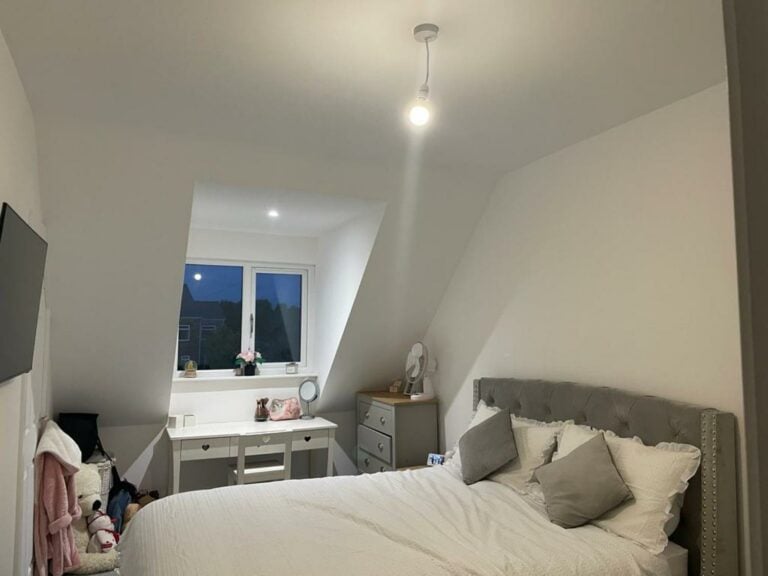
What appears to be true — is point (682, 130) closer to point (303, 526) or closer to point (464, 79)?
point (464, 79)

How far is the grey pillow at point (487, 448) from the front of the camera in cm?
298

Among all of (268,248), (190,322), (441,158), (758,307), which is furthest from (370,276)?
(758,307)

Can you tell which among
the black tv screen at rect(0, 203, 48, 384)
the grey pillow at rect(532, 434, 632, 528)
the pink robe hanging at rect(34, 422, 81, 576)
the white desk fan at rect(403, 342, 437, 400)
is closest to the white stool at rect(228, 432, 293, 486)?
the white desk fan at rect(403, 342, 437, 400)

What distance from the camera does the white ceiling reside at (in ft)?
11.8

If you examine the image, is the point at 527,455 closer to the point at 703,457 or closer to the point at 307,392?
the point at 703,457

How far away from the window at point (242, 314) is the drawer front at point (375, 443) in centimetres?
94

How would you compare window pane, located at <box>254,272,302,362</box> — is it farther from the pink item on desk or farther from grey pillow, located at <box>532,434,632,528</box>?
grey pillow, located at <box>532,434,632,528</box>

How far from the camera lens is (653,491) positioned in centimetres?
225

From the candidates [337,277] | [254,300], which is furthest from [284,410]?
[337,277]

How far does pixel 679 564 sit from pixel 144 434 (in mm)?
3807

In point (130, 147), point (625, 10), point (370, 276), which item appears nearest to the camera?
point (625, 10)

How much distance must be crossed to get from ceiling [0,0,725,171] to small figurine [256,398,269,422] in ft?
8.11

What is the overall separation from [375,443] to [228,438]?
1.17 meters

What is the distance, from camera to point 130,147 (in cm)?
289
